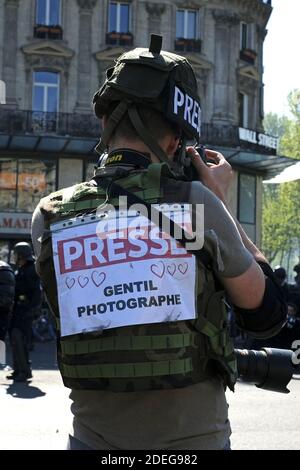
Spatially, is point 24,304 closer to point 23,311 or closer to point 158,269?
point 23,311

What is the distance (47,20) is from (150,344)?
2756 centimetres

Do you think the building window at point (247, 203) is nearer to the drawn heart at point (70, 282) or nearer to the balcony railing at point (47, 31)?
the balcony railing at point (47, 31)

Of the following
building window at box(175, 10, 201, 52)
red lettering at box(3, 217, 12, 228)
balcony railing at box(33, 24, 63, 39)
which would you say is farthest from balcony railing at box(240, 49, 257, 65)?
red lettering at box(3, 217, 12, 228)

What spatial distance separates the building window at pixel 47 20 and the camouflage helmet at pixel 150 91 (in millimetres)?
26930

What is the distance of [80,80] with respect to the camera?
2830 centimetres

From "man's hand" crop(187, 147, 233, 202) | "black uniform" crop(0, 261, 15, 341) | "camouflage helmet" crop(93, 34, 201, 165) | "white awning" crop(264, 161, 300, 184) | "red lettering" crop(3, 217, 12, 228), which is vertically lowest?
"black uniform" crop(0, 261, 15, 341)

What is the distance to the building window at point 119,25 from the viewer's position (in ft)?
93.5

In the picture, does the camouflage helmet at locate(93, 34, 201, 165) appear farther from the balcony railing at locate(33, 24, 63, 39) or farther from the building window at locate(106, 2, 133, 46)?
the building window at locate(106, 2, 133, 46)

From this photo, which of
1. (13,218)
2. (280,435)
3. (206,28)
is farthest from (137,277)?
(206,28)

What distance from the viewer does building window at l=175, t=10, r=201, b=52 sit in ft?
95.8

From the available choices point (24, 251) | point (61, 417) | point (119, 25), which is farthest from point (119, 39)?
point (61, 417)

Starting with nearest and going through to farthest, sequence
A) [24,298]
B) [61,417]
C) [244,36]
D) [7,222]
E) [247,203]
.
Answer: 1. [61,417]
2. [24,298]
3. [7,222]
4. [247,203]
5. [244,36]

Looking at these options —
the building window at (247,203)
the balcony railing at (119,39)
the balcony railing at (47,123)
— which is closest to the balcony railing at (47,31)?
the balcony railing at (119,39)

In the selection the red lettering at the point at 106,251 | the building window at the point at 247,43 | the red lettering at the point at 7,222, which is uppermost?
the building window at the point at 247,43
